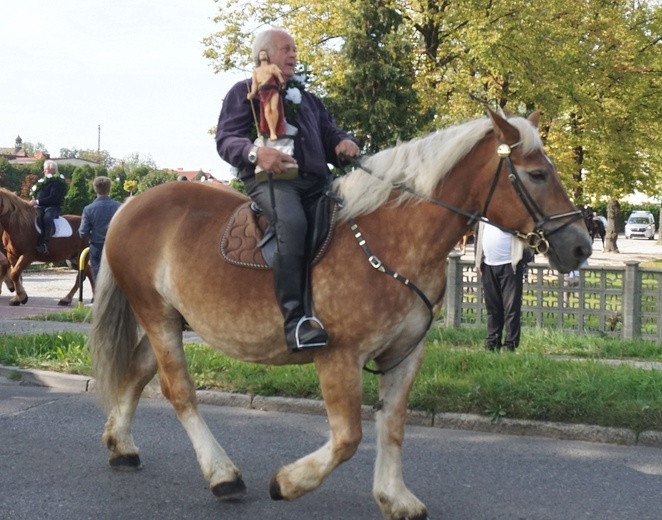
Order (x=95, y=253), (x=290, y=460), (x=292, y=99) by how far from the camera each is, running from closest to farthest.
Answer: (x=292, y=99), (x=290, y=460), (x=95, y=253)

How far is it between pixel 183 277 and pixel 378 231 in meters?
1.26

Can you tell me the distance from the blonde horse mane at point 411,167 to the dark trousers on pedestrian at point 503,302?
5.19 meters

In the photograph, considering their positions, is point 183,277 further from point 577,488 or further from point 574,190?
point 574,190

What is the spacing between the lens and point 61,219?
1652 cm

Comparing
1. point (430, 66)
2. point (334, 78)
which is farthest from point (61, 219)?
point (430, 66)

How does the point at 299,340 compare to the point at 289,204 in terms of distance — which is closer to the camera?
the point at 299,340

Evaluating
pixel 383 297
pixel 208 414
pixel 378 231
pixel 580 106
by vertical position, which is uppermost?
pixel 580 106

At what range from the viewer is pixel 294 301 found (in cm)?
417

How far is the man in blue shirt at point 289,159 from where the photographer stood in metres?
4.18

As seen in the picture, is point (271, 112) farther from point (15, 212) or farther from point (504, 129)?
point (15, 212)

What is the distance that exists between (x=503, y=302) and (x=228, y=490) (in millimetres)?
5669

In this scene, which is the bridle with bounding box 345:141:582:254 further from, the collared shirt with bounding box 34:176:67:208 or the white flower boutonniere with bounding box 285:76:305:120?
the collared shirt with bounding box 34:176:67:208

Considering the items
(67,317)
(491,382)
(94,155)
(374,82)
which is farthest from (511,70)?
(94,155)

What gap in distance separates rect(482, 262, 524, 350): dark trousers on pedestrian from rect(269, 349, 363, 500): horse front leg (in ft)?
18.0
